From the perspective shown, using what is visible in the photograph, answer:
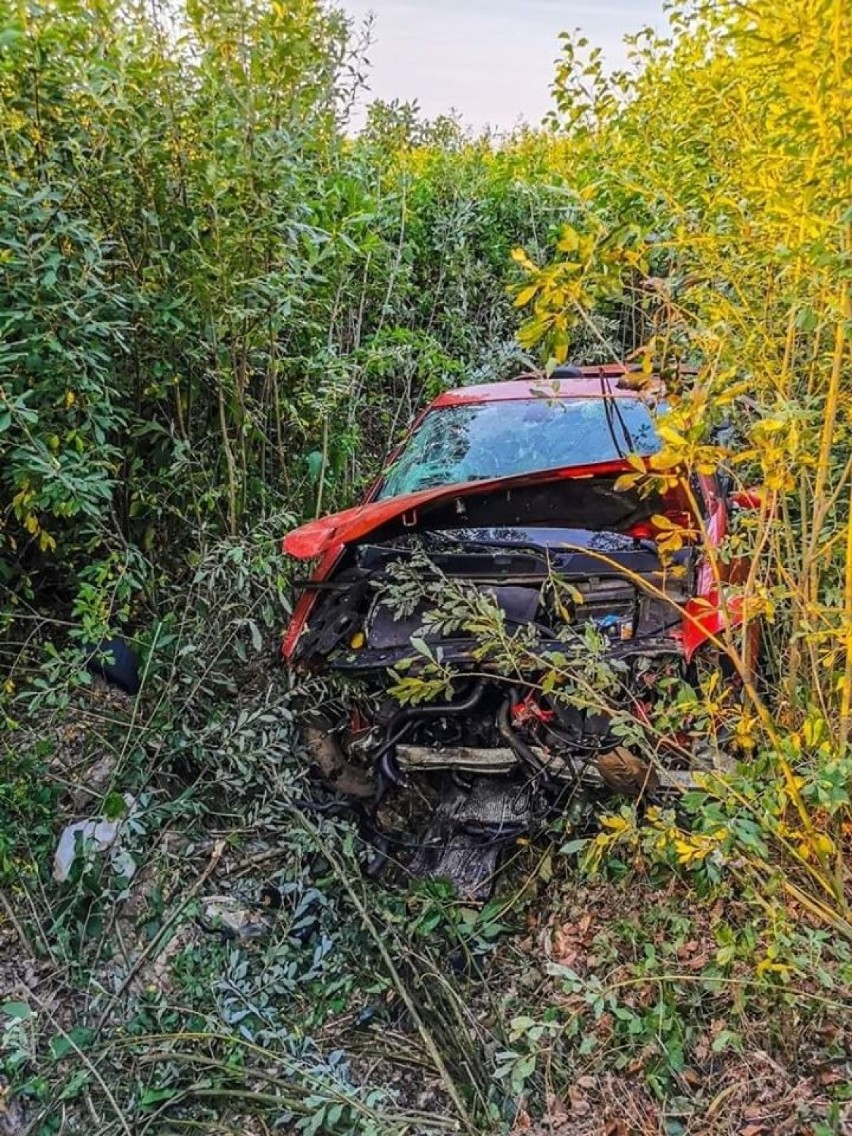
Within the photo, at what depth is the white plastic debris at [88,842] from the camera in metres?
2.66

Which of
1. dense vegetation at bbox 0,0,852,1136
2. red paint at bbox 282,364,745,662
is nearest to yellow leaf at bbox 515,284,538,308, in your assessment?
dense vegetation at bbox 0,0,852,1136

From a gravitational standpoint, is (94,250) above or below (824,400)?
above

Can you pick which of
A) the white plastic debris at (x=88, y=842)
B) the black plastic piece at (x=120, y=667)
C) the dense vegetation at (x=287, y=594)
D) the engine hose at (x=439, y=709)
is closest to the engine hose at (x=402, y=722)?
the engine hose at (x=439, y=709)

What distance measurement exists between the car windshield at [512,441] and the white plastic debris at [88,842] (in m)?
1.76

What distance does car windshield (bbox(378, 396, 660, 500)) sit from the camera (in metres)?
3.36

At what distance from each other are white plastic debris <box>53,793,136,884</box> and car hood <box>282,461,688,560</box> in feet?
3.82

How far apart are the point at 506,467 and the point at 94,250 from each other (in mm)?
1778

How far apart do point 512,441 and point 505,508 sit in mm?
426

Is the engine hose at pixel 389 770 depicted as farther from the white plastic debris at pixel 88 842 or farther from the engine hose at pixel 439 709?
the white plastic debris at pixel 88 842

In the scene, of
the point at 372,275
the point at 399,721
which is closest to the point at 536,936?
the point at 399,721

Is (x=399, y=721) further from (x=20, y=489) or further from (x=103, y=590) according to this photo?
(x=20, y=489)

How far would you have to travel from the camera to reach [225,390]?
3.42 m

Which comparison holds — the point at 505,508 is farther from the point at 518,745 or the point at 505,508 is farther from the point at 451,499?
the point at 518,745

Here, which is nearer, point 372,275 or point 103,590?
point 103,590
